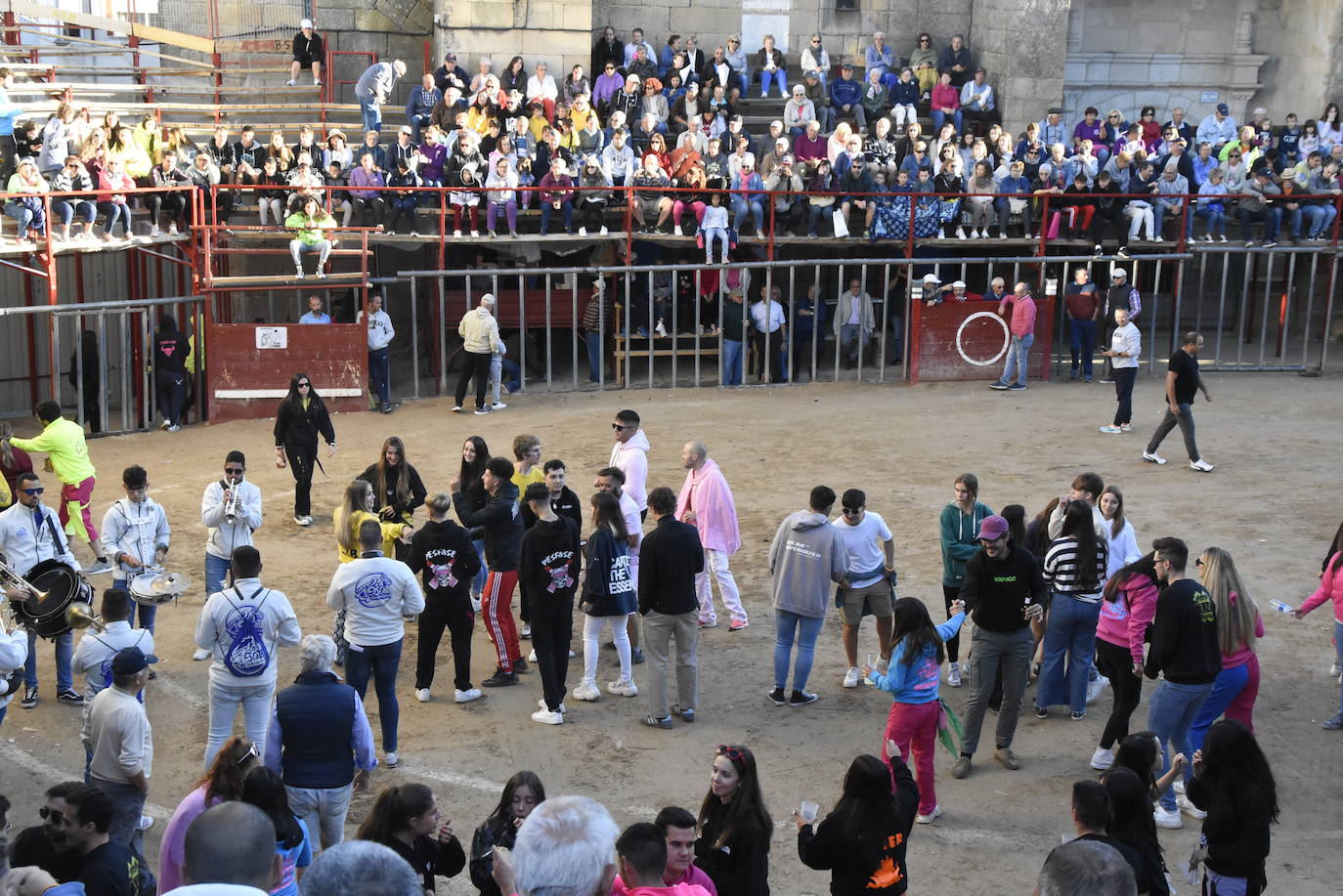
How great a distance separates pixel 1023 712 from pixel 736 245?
1272 cm

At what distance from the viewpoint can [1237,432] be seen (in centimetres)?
1784

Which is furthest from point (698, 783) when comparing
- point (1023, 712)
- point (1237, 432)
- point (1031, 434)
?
point (1237, 432)

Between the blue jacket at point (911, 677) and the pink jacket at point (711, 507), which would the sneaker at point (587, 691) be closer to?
the pink jacket at point (711, 507)

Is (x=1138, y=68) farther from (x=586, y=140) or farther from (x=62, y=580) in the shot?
(x=62, y=580)

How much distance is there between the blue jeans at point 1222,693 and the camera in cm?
852

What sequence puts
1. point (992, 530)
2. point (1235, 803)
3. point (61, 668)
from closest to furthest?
1. point (1235, 803)
2. point (992, 530)
3. point (61, 668)

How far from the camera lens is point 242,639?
863cm

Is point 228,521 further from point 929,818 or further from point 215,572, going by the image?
point 929,818

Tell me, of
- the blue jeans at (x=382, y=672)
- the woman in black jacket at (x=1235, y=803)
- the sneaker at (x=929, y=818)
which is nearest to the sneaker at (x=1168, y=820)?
the sneaker at (x=929, y=818)

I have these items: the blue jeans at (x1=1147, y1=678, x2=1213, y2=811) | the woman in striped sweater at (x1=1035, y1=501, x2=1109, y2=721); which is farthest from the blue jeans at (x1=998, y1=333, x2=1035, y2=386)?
the blue jeans at (x1=1147, y1=678, x2=1213, y2=811)

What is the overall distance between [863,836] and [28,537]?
256 inches

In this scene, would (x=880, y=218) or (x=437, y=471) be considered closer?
(x=437, y=471)

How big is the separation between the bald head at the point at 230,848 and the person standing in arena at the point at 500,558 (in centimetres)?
573

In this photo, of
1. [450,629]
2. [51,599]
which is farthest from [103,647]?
[450,629]
